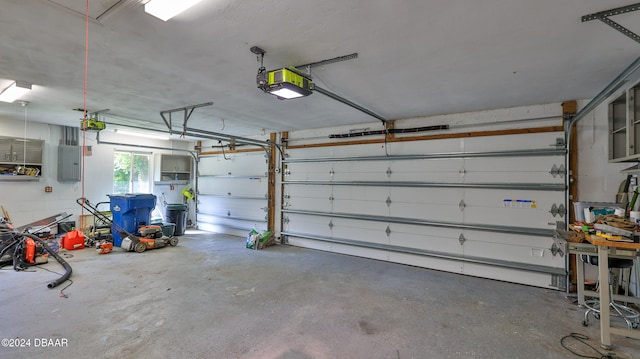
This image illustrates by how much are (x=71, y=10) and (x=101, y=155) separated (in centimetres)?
622

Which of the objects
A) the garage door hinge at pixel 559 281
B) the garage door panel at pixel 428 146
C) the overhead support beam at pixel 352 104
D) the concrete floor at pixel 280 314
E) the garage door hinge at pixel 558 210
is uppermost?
the overhead support beam at pixel 352 104

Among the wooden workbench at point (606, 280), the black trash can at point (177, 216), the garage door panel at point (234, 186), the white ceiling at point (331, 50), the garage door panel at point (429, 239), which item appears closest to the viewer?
the white ceiling at point (331, 50)

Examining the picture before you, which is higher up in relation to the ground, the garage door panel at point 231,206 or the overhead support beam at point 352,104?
the overhead support beam at point 352,104

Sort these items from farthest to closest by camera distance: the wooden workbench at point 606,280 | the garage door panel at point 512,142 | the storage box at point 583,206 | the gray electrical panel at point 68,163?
the gray electrical panel at point 68,163
the garage door panel at point 512,142
the storage box at point 583,206
the wooden workbench at point 606,280

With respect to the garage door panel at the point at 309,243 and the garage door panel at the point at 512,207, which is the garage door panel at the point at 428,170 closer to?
the garage door panel at the point at 512,207

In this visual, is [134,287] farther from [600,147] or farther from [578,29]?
[600,147]

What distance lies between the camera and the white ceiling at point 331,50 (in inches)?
74.9

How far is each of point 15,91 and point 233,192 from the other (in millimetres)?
4470

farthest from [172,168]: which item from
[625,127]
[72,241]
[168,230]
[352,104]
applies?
[625,127]

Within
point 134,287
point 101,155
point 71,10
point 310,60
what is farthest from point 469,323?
point 101,155

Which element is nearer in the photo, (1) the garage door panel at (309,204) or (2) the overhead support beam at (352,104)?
(2) the overhead support beam at (352,104)

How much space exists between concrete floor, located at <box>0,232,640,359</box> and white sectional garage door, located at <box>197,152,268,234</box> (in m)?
2.52

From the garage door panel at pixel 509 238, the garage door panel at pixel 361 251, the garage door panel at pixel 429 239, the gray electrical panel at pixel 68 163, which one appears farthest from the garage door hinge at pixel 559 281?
the gray electrical panel at pixel 68 163

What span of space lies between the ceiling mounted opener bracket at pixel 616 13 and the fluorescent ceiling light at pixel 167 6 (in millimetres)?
2654
